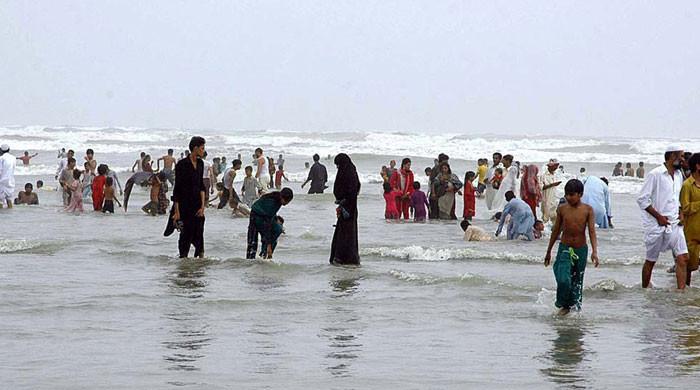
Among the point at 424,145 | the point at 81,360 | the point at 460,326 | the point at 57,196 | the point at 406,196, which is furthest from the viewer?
the point at 424,145

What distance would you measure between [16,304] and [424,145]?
218 ft

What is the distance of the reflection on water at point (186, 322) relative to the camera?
304 inches

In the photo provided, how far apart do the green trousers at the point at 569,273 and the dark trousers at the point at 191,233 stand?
4.80 metres

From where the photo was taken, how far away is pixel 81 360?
7578 millimetres

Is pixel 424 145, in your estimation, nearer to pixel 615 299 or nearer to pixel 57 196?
pixel 57 196

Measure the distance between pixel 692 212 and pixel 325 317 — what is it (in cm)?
398

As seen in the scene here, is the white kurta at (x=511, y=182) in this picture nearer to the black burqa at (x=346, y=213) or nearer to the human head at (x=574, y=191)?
the black burqa at (x=346, y=213)

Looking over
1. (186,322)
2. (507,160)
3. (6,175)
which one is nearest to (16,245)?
(186,322)

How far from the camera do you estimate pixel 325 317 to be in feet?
31.9

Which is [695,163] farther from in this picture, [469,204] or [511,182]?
[469,204]

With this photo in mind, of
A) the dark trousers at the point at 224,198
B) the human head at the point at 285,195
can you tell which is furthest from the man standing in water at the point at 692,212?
the dark trousers at the point at 224,198

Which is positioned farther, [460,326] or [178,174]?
[178,174]

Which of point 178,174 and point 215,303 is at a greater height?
point 178,174

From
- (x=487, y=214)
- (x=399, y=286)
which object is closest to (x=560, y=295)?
(x=399, y=286)
